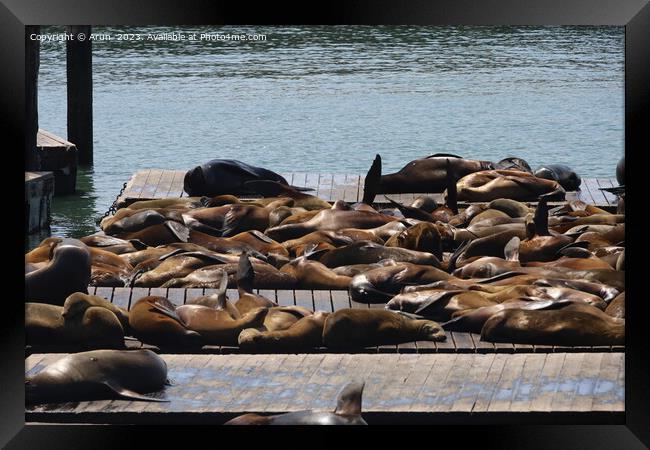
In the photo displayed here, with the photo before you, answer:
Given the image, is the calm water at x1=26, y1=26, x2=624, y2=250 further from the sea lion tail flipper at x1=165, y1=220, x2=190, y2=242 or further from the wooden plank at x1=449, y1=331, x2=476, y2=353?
the wooden plank at x1=449, y1=331, x2=476, y2=353

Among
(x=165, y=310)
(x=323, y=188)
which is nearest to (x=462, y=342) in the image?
(x=165, y=310)

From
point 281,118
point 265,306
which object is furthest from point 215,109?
point 265,306

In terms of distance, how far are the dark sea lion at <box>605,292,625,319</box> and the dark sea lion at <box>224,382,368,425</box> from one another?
216 cm

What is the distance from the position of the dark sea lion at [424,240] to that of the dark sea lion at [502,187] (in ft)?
Answer: 8.60

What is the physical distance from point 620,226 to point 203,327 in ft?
14.3

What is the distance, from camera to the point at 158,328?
7.61m

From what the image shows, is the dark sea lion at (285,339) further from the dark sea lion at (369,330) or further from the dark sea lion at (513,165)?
the dark sea lion at (513,165)

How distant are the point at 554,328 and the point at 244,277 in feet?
5.97

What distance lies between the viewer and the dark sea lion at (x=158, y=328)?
7.56m

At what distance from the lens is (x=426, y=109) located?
75.0 feet

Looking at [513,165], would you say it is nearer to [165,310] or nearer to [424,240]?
[424,240]

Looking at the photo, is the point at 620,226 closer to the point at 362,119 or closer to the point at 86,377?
the point at 86,377

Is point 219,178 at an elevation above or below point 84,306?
above
